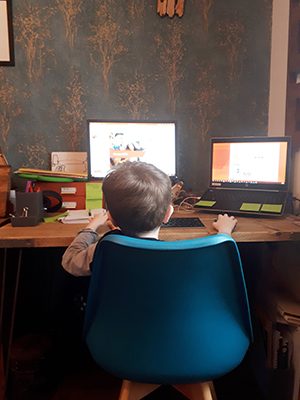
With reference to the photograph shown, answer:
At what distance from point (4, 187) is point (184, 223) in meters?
0.80

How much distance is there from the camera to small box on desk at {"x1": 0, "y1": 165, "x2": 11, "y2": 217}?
1509mm

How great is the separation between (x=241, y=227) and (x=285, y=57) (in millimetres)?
996

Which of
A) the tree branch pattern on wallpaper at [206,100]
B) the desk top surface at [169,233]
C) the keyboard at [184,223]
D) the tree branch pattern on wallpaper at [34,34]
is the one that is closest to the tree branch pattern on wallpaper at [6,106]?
the tree branch pattern on wallpaper at [34,34]

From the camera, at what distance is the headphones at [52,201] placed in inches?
62.0

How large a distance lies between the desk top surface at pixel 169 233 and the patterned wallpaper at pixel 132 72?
705 millimetres

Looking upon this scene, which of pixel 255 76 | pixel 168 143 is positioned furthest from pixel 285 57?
pixel 168 143

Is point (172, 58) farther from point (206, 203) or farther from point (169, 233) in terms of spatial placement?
point (169, 233)

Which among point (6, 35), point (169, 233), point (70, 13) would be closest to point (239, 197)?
point (169, 233)

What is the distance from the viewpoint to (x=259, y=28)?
189 cm

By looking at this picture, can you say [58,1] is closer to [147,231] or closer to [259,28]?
[259,28]

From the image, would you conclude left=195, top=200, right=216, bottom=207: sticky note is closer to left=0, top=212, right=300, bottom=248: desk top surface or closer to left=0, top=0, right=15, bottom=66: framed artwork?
left=0, top=212, right=300, bottom=248: desk top surface

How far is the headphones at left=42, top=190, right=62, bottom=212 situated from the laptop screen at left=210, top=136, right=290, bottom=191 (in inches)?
28.9

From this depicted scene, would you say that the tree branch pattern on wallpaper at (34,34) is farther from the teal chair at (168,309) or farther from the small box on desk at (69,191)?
the teal chair at (168,309)

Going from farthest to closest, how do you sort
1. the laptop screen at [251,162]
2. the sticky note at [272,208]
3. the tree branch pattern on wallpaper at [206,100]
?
the tree branch pattern on wallpaper at [206,100] → the laptop screen at [251,162] → the sticky note at [272,208]
